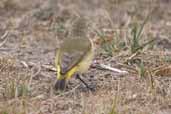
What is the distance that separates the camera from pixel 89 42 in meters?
7.51

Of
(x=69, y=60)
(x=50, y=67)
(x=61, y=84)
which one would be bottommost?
(x=50, y=67)

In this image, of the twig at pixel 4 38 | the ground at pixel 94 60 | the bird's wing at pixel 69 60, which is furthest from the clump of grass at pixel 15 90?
the twig at pixel 4 38

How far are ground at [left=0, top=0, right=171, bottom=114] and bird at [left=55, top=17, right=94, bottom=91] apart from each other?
9.4 inches

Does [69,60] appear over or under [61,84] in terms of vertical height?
over

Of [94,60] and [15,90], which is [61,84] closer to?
[15,90]

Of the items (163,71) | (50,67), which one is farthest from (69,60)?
(163,71)

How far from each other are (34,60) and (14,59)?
12.4 inches

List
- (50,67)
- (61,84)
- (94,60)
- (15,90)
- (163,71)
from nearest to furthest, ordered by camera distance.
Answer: (15,90), (61,84), (163,71), (50,67), (94,60)

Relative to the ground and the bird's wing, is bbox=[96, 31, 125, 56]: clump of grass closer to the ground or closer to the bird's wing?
the ground

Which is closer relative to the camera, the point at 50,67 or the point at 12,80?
the point at 12,80

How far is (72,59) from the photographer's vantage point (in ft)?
22.8

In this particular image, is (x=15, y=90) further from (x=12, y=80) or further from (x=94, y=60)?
(x=94, y=60)

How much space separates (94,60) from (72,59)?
4.78 feet

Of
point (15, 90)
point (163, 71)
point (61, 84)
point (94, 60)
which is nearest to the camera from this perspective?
point (15, 90)
